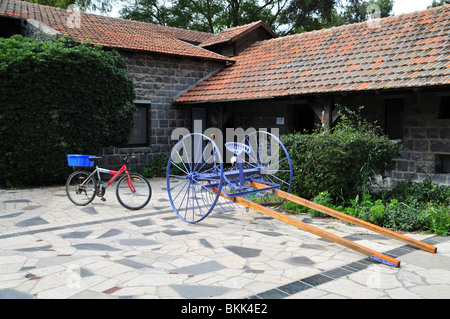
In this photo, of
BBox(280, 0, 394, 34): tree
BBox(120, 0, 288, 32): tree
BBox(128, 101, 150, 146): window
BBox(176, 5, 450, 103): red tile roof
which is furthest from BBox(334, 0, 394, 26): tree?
BBox(128, 101, 150, 146): window

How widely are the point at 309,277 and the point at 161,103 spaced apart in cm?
973

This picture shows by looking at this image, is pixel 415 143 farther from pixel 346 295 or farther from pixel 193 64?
pixel 193 64

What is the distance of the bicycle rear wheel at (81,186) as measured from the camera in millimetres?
7398

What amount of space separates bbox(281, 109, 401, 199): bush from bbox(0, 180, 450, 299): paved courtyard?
0.82 meters

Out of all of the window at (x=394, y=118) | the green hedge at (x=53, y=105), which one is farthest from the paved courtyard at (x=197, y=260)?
the window at (x=394, y=118)

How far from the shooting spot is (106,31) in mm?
12719

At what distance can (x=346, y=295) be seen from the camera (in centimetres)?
345

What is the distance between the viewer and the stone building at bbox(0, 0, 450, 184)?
8773 millimetres

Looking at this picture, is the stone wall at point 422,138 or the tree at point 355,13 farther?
the tree at point 355,13

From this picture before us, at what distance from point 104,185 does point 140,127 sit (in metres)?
5.18

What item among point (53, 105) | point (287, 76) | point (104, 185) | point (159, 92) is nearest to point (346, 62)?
point (287, 76)

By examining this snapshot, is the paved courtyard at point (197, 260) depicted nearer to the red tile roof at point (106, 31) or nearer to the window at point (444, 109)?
the window at point (444, 109)

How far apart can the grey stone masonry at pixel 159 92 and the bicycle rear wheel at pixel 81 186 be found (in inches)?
158

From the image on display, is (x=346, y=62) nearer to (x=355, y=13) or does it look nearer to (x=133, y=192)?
(x=133, y=192)
